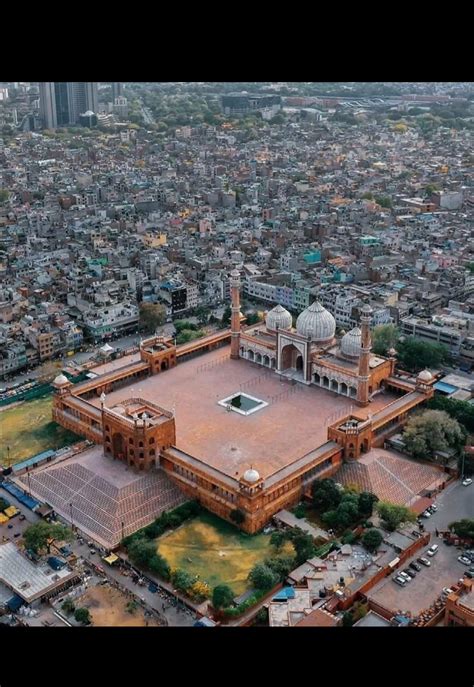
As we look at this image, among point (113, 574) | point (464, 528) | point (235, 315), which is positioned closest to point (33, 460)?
point (113, 574)

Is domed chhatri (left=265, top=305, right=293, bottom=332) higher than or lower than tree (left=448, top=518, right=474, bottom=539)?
higher

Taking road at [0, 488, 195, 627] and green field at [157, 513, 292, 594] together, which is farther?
green field at [157, 513, 292, 594]

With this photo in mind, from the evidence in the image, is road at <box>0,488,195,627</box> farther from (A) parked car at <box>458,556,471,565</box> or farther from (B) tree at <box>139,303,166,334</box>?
(B) tree at <box>139,303,166,334</box>

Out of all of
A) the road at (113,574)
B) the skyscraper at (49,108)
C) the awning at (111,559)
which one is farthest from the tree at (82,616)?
the skyscraper at (49,108)

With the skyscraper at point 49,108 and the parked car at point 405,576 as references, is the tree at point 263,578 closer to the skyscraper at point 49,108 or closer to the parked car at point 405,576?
the parked car at point 405,576

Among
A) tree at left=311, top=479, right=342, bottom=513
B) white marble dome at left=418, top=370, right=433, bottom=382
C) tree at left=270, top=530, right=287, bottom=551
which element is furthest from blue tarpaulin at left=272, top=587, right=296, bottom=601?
white marble dome at left=418, top=370, right=433, bottom=382

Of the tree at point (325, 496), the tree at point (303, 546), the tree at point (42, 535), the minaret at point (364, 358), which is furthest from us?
the minaret at point (364, 358)
